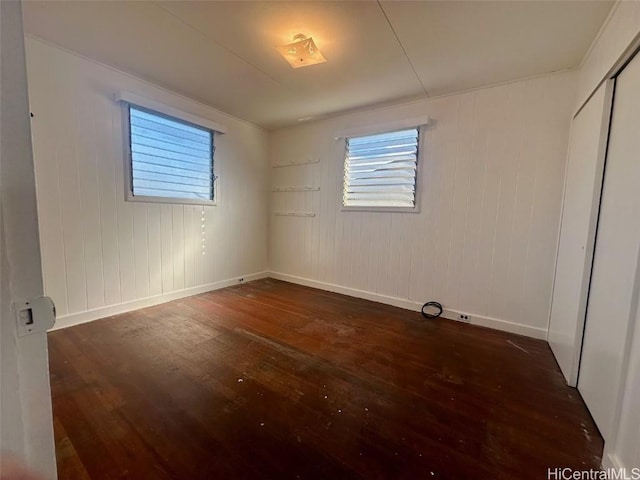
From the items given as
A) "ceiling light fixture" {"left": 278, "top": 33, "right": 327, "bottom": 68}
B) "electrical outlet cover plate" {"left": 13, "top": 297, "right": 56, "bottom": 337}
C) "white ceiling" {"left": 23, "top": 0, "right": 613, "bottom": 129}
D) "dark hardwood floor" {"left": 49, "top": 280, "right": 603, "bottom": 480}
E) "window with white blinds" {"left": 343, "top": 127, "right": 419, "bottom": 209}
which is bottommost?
"dark hardwood floor" {"left": 49, "top": 280, "right": 603, "bottom": 480}

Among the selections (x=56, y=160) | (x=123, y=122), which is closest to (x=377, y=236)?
(x=123, y=122)

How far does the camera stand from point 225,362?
205cm

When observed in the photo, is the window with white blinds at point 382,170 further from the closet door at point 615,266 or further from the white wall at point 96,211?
the white wall at point 96,211

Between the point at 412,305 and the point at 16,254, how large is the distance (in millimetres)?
3310

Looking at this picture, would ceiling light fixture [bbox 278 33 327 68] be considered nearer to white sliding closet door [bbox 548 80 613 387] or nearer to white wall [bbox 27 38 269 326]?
white wall [bbox 27 38 269 326]

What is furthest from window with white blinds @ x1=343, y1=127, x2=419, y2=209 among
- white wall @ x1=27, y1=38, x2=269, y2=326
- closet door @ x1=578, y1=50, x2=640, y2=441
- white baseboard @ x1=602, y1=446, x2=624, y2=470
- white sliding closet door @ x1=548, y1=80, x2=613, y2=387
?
white baseboard @ x1=602, y1=446, x2=624, y2=470

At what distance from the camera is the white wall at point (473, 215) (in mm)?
2510

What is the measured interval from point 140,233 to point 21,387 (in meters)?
2.82

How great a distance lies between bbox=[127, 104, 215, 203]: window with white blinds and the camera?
291 cm

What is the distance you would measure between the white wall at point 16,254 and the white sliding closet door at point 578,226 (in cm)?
259

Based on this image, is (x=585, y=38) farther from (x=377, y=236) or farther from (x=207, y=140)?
(x=207, y=140)

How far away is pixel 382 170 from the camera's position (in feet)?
11.3

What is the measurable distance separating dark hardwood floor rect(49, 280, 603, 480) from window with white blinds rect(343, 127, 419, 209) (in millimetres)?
1606

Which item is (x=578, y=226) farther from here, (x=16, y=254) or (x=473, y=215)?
(x=16, y=254)
